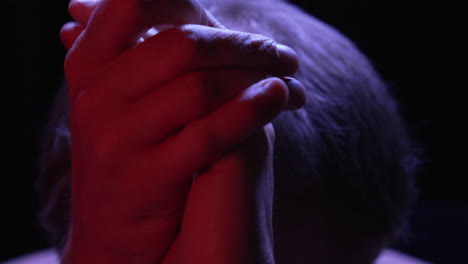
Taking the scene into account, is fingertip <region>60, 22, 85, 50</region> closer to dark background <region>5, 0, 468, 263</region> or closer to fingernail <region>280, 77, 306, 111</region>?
fingernail <region>280, 77, 306, 111</region>

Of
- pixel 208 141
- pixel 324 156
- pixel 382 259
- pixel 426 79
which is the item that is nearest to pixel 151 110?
pixel 208 141

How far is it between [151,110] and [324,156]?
0.22 m

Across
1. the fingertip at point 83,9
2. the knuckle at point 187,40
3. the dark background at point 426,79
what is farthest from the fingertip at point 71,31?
the dark background at point 426,79

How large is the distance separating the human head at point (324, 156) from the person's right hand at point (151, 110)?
0.43 feet

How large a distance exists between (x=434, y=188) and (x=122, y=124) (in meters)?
1.57

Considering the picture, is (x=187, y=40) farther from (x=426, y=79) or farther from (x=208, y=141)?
(x=426, y=79)

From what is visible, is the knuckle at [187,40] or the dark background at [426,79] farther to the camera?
the dark background at [426,79]

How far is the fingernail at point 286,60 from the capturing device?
271 millimetres

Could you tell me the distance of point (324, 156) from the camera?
0.41 meters

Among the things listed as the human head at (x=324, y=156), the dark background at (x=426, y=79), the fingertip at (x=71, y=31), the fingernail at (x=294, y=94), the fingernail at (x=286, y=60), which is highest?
the fingertip at (x=71, y=31)

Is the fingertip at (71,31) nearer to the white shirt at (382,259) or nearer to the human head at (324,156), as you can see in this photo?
the human head at (324,156)

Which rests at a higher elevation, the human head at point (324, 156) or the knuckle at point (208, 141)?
the knuckle at point (208, 141)

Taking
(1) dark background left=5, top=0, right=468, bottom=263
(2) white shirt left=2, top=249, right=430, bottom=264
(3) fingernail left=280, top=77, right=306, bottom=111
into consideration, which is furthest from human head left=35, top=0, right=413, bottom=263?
(1) dark background left=5, top=0, right=468, bottom=263

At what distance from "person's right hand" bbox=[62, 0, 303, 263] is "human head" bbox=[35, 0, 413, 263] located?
0.13 metres
